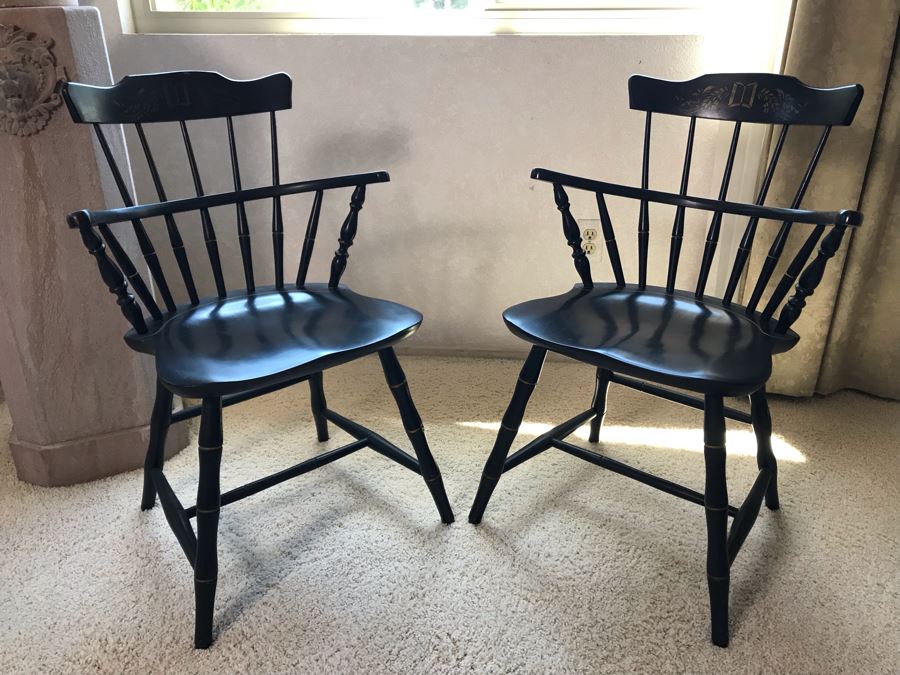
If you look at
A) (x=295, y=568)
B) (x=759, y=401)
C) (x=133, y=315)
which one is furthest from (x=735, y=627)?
(x=133, y=315)

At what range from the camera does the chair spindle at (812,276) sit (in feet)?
3.27

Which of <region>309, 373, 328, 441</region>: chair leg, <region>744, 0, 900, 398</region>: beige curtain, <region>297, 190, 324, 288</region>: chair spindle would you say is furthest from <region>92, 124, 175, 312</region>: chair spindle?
<region>744, 0, 900, 398</region>: beige curtain

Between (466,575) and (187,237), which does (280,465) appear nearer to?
(466,575)

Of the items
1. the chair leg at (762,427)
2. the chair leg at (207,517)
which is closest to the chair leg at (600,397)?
the chair leg at (762,427)

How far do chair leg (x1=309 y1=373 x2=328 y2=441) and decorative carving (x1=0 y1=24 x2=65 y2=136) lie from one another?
77cm

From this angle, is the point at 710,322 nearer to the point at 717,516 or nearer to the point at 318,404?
the point at 717,516

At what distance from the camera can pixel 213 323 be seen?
119cm

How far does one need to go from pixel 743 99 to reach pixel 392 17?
40.4 inches

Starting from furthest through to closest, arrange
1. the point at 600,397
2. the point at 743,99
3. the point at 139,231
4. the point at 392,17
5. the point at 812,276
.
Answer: the point at 392,17 < the point at 600,397 < the point at 743,99 < the point at 139,231 < the point at 812,276

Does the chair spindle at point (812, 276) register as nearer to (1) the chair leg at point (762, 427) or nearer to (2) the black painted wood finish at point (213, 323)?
(1) the chair leg at point (762, 427)

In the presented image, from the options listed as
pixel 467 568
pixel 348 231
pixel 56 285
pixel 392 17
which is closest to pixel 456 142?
pixel 392 17

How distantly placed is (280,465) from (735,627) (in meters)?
1.03

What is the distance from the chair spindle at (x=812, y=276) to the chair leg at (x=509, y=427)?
42 centimetres

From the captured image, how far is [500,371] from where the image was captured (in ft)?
6.68
